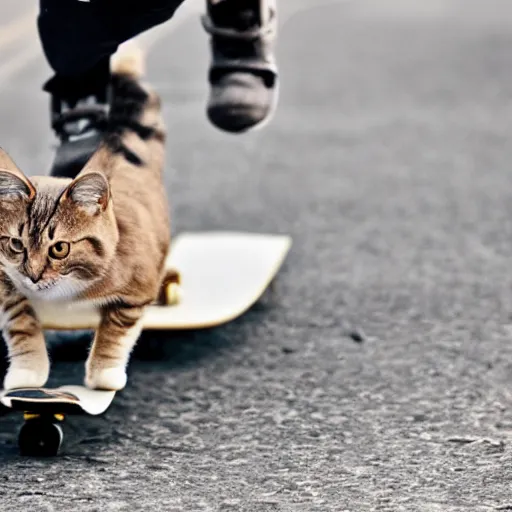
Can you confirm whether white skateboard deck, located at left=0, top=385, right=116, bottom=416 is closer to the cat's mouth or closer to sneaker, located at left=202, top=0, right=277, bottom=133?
the cat's mouth

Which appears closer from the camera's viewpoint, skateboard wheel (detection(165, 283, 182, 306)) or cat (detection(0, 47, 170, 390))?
cat (detection(0, 47, 170, 390))

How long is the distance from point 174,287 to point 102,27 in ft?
2.61

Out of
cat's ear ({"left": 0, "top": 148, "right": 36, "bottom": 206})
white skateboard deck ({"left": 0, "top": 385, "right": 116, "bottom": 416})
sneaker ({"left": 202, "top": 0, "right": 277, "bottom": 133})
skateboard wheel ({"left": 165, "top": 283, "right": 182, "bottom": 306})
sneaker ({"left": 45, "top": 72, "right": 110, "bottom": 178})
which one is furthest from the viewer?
skateboard wheel ({"left": 165, "top": 283, "right": 182, "bottom": 306})

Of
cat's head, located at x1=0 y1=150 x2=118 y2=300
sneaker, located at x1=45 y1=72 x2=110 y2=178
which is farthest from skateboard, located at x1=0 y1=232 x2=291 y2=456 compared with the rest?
sneaker, located at x1=45 y1=72 x2=110 y2=178

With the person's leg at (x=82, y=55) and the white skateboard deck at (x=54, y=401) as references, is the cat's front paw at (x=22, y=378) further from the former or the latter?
the person's leg at (x=82, y=55)

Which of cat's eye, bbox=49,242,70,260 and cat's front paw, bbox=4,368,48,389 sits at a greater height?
cat's eye, bbox=49,242,70,260

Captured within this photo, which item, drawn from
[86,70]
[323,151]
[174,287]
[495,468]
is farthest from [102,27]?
[323,151]

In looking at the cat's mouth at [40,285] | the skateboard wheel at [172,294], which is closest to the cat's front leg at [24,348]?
the cat's mouth at [40,285]

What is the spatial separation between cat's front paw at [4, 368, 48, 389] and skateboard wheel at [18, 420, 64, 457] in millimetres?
82

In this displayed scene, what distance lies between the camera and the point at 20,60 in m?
5.93

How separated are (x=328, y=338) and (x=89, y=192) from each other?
119cm

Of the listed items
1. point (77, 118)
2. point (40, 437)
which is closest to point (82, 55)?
point (77, 118)

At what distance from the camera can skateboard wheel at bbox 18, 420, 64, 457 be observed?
7.88 ft

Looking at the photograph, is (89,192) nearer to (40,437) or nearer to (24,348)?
(24,348)
